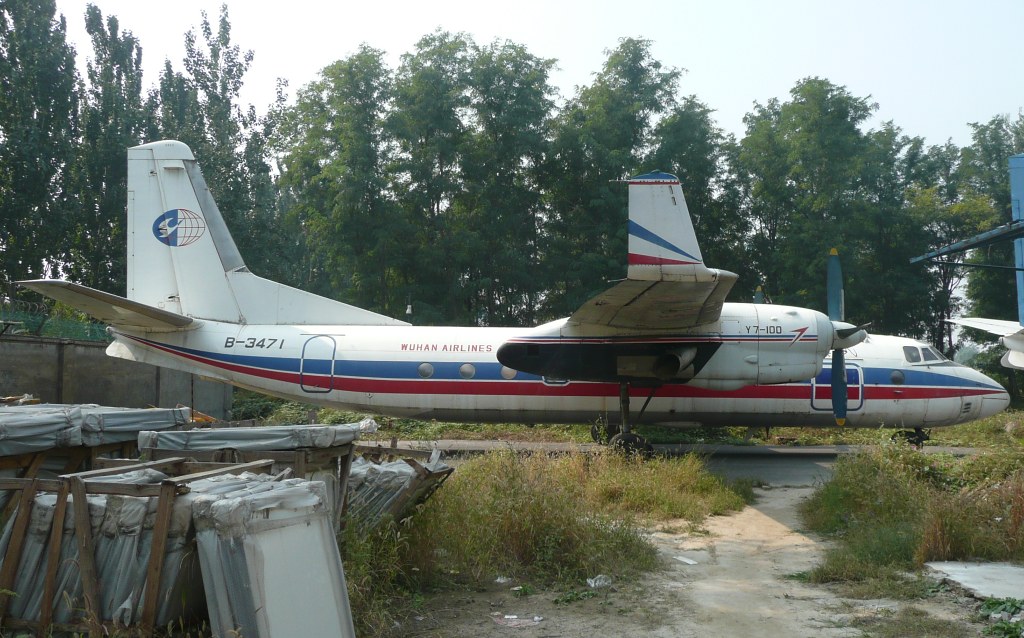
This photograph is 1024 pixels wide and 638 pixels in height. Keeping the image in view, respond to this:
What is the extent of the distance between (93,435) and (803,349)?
11.5 m

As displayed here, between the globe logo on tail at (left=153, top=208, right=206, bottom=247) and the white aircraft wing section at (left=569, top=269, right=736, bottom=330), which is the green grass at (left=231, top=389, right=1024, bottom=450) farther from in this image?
A: the white aircraft wing section at (left=569, top=269, right=736, bottom=330)

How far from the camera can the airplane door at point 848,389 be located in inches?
621

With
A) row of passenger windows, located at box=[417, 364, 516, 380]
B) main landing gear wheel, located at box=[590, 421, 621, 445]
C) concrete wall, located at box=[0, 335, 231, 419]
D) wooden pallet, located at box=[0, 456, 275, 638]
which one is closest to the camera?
wooden pallet, located at box=[0, 456, 275, 638]

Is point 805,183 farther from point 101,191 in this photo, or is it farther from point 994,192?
point 101,191

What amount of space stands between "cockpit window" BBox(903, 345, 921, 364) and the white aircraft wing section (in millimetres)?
5252

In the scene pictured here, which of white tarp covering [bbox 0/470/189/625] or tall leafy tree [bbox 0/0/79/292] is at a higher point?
tall leafy tree [bbox 0/0/79/292]

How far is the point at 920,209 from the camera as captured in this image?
35.2 m

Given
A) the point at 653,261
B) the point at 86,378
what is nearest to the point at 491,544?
the point at 653,261

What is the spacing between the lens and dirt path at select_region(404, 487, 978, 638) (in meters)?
5.84

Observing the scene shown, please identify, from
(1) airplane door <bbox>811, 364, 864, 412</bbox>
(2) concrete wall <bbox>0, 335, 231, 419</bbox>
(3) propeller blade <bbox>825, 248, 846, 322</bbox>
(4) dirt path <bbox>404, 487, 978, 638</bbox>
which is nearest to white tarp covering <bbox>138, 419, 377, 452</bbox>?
(4) dirt path <bbox>404, 487, 978, 638</bbox>

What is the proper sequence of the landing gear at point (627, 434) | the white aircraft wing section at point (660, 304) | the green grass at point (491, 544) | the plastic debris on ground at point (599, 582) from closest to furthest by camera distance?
the green grass at point (491, 544) → the plastic debris on ground at point (599, 582) → the white aircraft wing section at point (660, 304) → the landing gear at point (627, 434)

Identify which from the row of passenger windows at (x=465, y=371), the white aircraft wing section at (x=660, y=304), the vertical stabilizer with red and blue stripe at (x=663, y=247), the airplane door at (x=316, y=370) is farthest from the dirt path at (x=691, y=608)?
the airplane door at (x=316, y=370)

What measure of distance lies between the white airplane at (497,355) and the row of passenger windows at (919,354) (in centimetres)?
3

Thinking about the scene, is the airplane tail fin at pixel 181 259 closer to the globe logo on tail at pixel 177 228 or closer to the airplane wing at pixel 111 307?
the globe logo on tail at pixel 177 228
